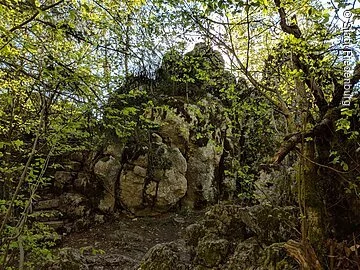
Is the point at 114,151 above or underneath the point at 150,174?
above

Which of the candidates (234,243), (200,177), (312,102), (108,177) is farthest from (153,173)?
(312,102)

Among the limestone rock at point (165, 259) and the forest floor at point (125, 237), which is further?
the forest floor at point (125, 237)

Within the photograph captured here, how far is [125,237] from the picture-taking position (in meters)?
8.20

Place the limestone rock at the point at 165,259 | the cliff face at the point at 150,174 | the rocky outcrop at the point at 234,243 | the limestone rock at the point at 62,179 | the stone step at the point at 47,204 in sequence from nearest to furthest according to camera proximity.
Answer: the rocky outcrop at the point at 234,243 < the limestone rock at the point at 165,259 < the stone step at the point at 47,204 < the cliff face at the point at 150,174 < the limestone rock at the point at 62,179

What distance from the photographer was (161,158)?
9.67 metres

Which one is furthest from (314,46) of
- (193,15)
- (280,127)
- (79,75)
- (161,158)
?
(161,158)

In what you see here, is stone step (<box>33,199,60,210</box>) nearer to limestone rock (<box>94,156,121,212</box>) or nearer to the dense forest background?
limestone rock (<box>94,156,121,212</box>)

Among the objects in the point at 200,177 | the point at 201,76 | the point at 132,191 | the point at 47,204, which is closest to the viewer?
the point at 201,76

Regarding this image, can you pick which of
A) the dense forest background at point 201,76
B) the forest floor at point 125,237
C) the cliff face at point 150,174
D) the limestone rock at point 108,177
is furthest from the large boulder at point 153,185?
the dense forest background at point 201,76

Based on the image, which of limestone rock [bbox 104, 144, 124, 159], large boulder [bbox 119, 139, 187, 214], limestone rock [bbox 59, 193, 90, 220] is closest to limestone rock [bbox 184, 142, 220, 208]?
large boulder [bbox 119, 139, 187, 214]

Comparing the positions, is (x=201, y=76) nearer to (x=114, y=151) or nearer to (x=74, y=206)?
(x=114, y=151)

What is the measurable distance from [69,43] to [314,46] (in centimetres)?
264

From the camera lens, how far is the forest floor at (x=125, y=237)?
6668 mm

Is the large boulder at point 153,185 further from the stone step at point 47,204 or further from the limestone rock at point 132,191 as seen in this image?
the stone step at point 47,204
